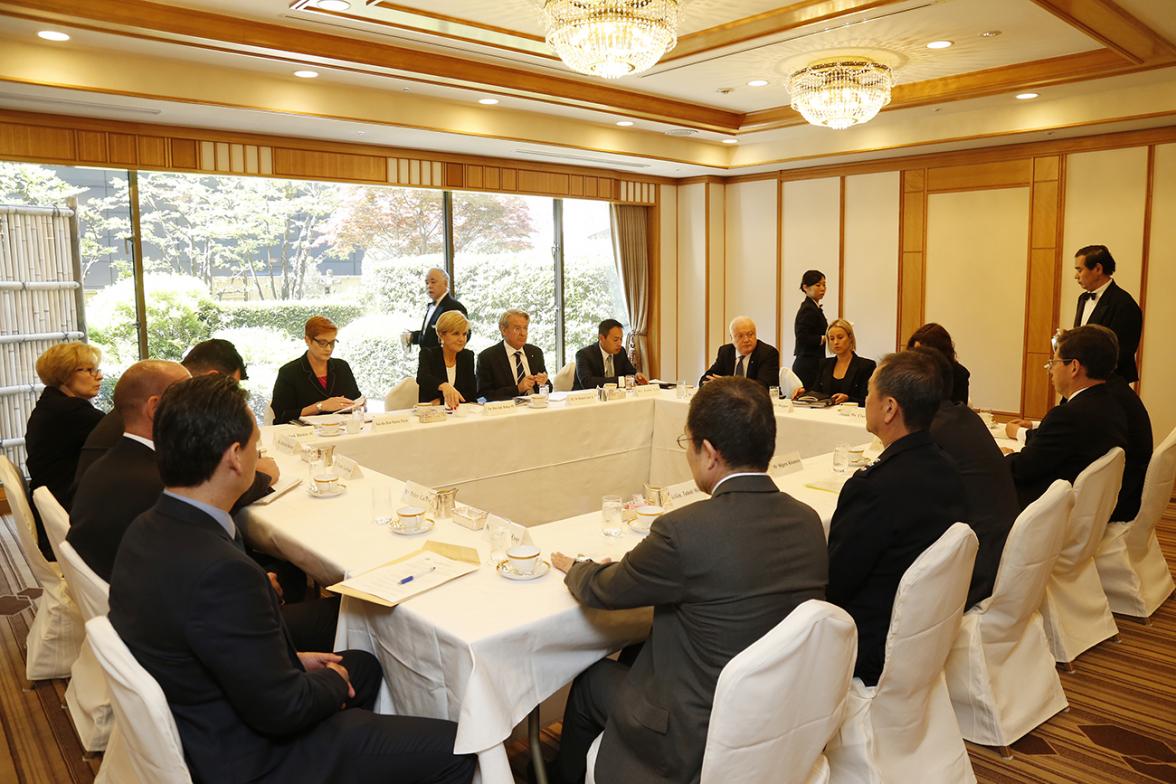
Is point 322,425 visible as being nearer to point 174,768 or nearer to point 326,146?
point 174,768

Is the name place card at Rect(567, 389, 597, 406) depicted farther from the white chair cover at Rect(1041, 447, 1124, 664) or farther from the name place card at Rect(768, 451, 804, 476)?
the white chair cover at Rect(1041, 447, 1124, 664)

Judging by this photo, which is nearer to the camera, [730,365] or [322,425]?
[322,425]

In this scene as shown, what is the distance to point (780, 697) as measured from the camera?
1.64 metres

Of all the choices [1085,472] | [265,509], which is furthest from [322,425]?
[1085,472]

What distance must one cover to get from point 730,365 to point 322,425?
2.91 meters

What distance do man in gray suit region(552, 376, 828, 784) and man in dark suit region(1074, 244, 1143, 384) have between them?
4.62m

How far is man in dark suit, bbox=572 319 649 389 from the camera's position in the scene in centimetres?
604

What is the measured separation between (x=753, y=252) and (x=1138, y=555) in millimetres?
5852

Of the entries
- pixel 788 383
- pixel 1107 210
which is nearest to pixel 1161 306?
pixel 1107 210

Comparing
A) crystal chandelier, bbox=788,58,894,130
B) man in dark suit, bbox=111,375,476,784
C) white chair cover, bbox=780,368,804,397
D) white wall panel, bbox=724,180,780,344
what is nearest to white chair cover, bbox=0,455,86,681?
man in dark suit, bbox=111,375,476,784

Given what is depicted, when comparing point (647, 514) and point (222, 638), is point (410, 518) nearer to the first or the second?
point (647, 514)

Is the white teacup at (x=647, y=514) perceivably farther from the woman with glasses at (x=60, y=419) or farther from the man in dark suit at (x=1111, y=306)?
the man in dark suit at (x=1111, y=306)

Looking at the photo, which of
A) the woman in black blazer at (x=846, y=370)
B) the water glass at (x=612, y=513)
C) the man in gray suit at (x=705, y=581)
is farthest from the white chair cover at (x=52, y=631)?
the woman in black blazer at (x=846, y=370)

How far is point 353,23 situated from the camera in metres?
4.57
